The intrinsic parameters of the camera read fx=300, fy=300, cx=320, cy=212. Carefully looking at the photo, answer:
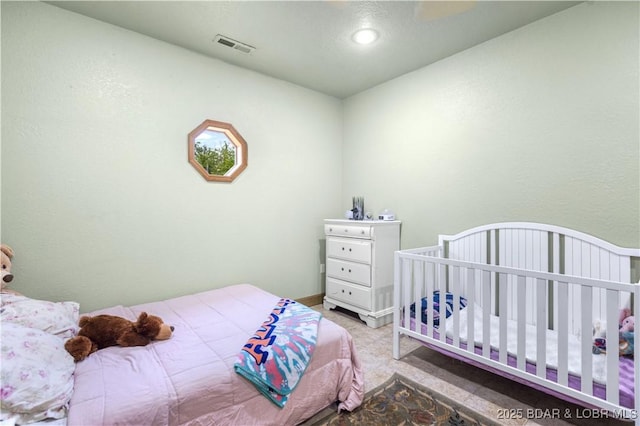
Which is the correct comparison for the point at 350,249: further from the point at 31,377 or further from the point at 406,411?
the point at 31,377

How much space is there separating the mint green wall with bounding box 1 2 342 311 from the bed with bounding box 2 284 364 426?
47cm

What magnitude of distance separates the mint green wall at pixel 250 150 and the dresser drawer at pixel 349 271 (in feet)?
1.32

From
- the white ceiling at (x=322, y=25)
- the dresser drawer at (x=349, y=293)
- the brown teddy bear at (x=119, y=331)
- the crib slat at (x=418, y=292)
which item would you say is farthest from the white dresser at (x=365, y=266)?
the brown teddy bear at (x=119, y=331)

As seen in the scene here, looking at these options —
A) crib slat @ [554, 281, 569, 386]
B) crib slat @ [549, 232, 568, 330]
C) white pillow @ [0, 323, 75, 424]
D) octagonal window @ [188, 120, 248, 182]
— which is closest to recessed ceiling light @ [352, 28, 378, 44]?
octagonal window @ [188, 120, 248, 182]

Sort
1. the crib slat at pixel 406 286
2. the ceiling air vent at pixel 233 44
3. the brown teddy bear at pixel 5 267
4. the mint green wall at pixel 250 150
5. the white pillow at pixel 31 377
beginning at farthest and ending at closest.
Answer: the ceiling air vent at pixel 233 44 → the crib slat at pixel 406 286 → the mint green wall at pixel 250 150 → the brown teddy bear at pixel 5 267 → the white pillow at pixel 31 377

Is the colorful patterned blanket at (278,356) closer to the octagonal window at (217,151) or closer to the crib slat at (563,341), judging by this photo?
the crib slat at (563,341)

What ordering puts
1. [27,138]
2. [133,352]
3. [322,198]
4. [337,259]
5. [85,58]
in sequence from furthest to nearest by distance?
1. [322,198]
2. [337,259]
3. [85,58]
4. [27,138]
5. [133,352]

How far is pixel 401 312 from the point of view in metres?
2.39

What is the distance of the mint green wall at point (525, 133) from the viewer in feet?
6.23

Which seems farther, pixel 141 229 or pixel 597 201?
pixel 141 229

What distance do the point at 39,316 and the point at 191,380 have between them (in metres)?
0.88

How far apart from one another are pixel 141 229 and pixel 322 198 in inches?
74.1

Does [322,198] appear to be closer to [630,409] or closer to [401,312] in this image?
[401,312]

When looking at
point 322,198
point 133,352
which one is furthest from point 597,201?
point 133,352
